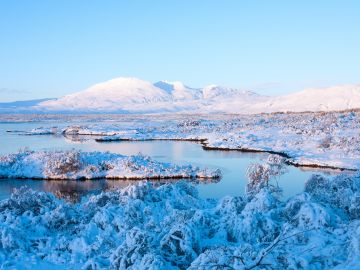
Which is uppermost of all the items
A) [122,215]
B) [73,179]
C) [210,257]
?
[210,257]

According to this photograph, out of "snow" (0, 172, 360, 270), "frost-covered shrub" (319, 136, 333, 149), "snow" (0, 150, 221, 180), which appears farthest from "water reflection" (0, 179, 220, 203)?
"frost-covered shrub" (319, 136, 333, 149)

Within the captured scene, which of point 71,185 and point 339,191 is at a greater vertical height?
point 339,191

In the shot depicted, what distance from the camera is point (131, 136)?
68.8 metres

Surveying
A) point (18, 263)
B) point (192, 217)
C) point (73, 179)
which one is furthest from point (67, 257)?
point (73, 179)

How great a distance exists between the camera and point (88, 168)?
35.0 m

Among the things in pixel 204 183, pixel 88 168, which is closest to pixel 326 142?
pixel 204 183

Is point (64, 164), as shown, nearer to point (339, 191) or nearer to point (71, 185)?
point (71, 185)

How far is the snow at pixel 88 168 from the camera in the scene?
34250 mm

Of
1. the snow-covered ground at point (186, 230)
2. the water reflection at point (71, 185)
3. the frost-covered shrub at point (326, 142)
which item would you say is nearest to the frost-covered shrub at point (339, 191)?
the snow-covered ground at point (186, 230)

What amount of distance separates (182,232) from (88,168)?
2566cm

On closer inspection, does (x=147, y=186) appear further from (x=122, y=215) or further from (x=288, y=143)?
(x=288, y=143)

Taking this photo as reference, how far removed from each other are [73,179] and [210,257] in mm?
27169

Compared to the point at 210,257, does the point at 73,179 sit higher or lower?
lower

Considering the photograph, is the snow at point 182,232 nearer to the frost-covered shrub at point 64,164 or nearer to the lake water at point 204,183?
the lake water at point 204,183
